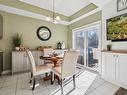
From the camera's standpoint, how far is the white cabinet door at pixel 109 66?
2868 millimetres

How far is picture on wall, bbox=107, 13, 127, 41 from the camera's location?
2.74 metres

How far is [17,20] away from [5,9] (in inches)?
24.9

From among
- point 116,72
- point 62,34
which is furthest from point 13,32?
point 116,72

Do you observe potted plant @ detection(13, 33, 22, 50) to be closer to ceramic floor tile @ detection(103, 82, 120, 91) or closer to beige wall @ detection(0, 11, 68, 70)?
beige wall @ detection(0, 11, 68, 70)

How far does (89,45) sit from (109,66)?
69.9 inches

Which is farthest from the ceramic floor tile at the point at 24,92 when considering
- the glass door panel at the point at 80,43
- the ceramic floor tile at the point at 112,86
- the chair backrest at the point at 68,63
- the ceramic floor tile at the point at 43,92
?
the glass door panel at the point at 80,43

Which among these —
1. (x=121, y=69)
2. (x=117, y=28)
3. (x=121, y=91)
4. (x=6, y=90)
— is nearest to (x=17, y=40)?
(x=6, y=90)

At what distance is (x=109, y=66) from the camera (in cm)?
300

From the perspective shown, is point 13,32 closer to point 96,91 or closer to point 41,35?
point 41,35

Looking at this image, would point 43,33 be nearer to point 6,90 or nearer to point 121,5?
point 6,90

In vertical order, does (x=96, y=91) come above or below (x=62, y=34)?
below

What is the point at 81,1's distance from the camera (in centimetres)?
402

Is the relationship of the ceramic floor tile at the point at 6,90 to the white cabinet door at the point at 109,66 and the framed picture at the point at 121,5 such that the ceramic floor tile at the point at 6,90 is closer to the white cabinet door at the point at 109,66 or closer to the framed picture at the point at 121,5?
the white cabinet door at the point at 109,66

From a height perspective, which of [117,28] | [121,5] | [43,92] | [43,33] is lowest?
[43,92]
